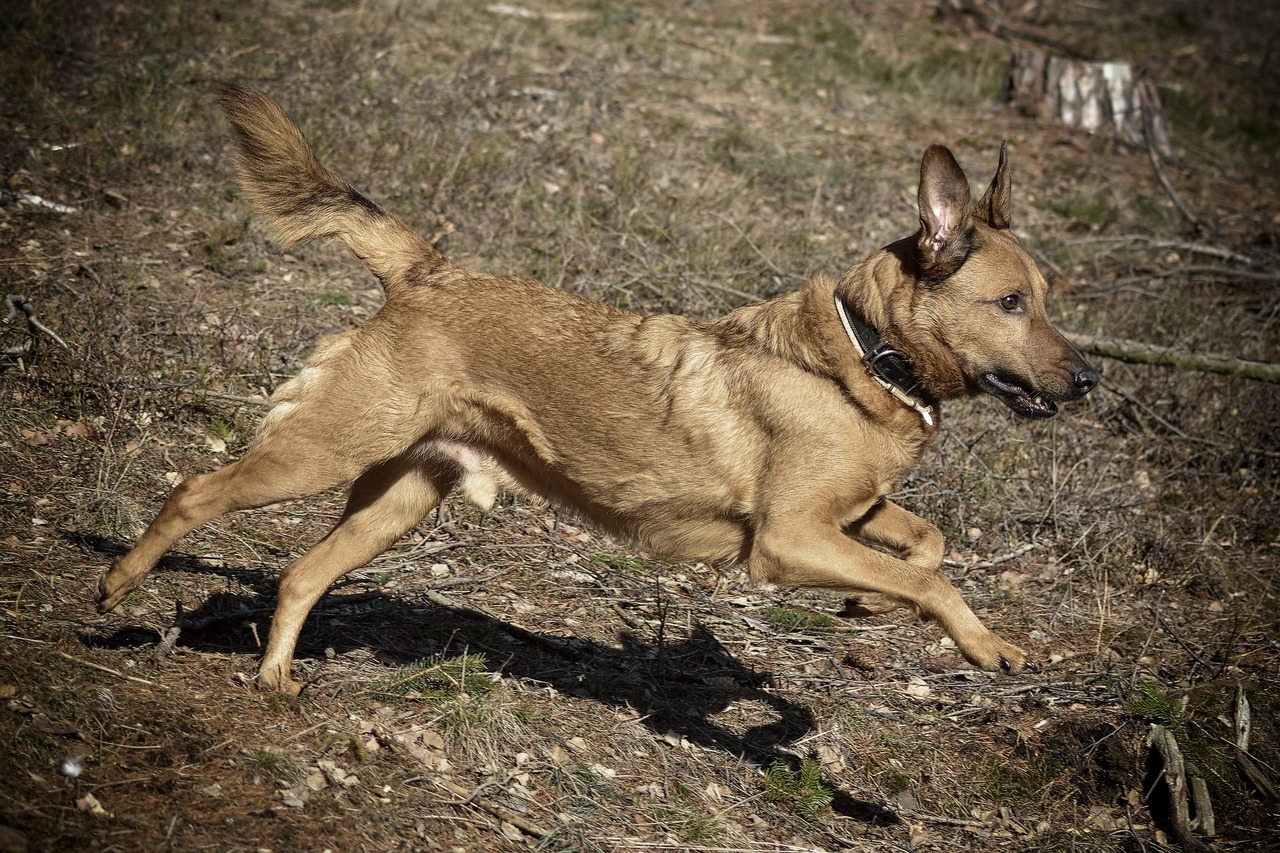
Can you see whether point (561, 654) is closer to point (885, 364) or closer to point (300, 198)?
point (885, 364)

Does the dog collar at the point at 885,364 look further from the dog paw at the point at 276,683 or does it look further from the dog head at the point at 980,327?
the dog paw at the point at 276,683

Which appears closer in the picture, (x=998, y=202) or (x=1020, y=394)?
(x=1020, y=394)

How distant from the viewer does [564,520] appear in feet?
22.9

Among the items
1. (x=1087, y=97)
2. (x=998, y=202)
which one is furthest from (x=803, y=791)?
(x=1087, y=97)

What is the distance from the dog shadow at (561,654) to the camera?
5.16 metres

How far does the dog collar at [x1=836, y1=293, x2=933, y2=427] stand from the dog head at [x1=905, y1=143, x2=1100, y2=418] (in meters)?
0.09

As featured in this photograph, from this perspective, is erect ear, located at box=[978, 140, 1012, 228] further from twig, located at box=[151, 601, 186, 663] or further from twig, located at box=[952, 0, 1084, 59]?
twig, located at box=[952, 0, 1084, 59]

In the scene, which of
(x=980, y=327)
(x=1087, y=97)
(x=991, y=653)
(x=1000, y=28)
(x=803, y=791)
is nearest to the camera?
(x=991, y=653)

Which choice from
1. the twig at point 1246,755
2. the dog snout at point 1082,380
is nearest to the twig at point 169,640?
the dog snout at point 1082,380

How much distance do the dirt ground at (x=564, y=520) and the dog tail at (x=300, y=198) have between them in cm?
178

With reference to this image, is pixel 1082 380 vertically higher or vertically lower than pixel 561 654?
higher

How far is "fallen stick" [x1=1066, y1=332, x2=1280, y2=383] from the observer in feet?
25.6

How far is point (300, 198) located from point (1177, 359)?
6.28 metres

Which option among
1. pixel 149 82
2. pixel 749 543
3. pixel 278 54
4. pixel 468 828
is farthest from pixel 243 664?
pixel 278 54
